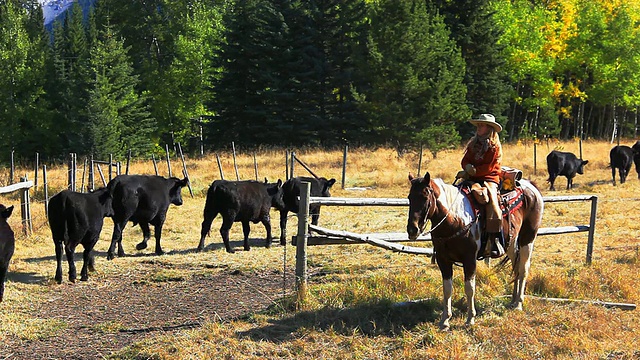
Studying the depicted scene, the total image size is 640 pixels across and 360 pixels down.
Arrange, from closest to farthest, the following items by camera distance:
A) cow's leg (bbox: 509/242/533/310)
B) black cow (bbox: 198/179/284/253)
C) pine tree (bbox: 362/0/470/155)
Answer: cow's leg (bbox: 509/242/533/310) → black cow (bbox: 198/179/284/253) → pine tree (bbox: 362/0/470/155)

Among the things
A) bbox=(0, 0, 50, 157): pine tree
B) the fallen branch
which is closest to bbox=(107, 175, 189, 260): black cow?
the fallen branch

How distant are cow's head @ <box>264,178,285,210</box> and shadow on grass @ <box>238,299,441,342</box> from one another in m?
6.81

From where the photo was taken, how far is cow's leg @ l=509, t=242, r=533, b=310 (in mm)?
8406

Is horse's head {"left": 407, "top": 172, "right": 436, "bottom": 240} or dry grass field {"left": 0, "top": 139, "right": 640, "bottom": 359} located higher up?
horse's head {"left": 407, "top": 172, "right": 436, "bottom": 240}

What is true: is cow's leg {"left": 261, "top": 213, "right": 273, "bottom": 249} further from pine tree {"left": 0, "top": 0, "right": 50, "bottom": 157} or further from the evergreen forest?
pine tree {"left": 0, "top": 0, "right": 50, "bottom": 157}

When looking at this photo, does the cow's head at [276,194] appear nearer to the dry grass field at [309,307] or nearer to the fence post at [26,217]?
the dry grass field at [309,307]

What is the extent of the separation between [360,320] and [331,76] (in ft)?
106

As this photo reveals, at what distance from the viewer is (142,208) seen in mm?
13945

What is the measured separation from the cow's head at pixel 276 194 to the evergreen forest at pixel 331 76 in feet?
56.9

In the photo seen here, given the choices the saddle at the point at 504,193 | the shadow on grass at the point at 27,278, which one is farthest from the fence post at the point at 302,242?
the shadow on grass at the point at 27,278

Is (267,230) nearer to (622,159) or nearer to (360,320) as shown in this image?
(360,320)

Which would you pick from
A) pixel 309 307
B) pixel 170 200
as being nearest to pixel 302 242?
pixel 309 307

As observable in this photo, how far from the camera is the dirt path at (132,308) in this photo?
7688mm

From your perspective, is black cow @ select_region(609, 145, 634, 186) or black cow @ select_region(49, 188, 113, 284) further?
black cow @ select_region(609, 145, 634, 186)
